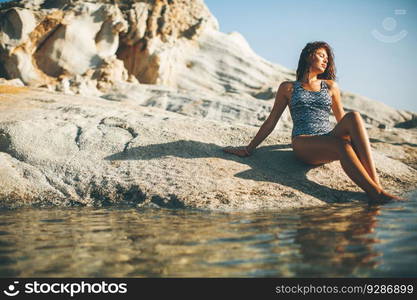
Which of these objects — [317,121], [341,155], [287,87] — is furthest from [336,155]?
[287,87]

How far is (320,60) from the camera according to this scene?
5.20 m

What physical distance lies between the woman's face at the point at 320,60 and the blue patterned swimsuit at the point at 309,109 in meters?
0.28

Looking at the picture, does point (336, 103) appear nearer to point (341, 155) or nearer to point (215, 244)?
Result: point (341, 155)

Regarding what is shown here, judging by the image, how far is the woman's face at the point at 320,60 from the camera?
519 cm

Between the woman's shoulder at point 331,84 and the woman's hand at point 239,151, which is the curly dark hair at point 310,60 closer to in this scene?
the woman's shoulder at point 331,84

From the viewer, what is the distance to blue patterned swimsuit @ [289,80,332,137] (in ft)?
Result: 16.5

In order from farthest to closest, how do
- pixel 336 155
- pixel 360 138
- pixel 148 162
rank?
1. pixel 148 162
2. pixel 336 155
3. pixel 360 138

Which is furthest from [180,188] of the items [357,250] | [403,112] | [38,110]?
[403,112]

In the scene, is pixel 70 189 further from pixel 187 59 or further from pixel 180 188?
pixel 187 59

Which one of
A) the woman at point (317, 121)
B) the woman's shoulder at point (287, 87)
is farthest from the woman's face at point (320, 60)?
the woman's shoulder at point (287, 87)

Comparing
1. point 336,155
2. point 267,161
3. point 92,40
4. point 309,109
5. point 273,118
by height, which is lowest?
point 267,161

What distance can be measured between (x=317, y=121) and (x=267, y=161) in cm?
83

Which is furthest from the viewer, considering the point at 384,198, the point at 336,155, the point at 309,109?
the point at 309,109

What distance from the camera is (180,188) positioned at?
455 cm
